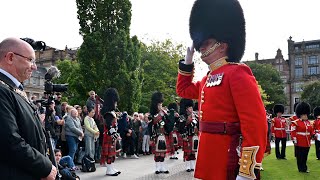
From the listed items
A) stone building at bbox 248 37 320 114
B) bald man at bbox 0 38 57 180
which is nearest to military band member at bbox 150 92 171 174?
bald man at bbox 0 38 57 180

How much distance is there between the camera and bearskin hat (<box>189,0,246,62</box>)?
3607 millimetres

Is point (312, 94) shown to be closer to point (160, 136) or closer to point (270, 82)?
point (270, 82)

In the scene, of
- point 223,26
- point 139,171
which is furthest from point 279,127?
point 223,26

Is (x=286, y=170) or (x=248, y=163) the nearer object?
(x=248, y=163)

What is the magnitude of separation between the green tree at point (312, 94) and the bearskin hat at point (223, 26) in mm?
55471

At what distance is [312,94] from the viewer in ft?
188

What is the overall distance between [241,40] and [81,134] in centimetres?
776

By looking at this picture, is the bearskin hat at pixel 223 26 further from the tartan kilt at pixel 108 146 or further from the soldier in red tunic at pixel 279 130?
the soldier in red tunic at pixel 279 130

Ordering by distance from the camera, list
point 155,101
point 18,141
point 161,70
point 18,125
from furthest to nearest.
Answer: point 161,70
point 155,101
point 18,125
point 18,141

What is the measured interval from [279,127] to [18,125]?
1301 cm

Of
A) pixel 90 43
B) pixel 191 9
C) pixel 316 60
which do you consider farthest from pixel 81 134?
pixel 316 60

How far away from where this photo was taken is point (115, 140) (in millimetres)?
10305

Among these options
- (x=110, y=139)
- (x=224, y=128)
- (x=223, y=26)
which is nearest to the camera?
(x=224, y=128)

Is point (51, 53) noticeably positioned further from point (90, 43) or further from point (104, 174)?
point (104, 174)
